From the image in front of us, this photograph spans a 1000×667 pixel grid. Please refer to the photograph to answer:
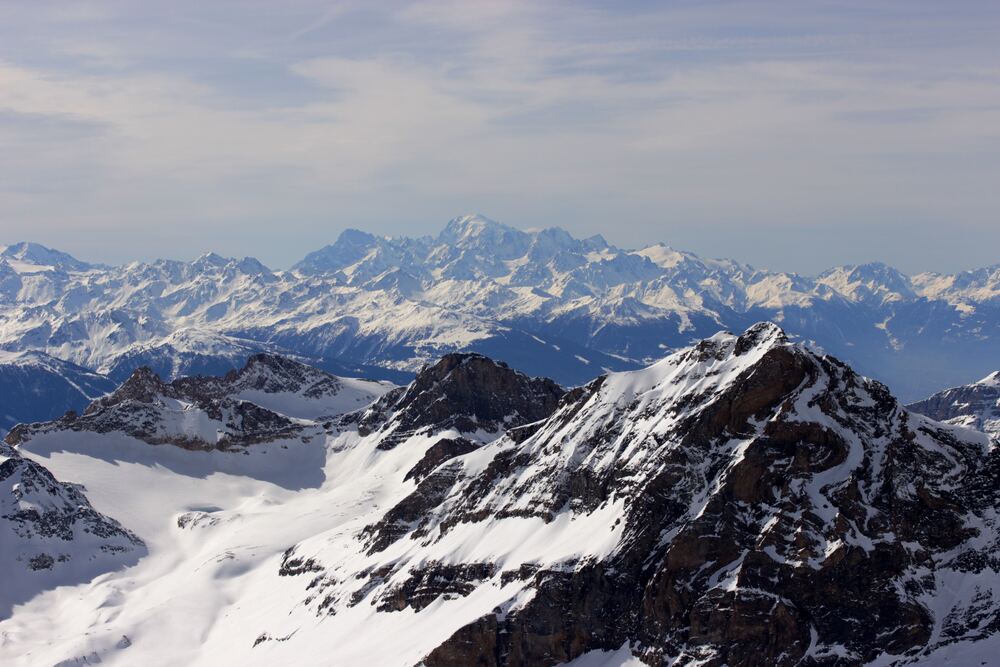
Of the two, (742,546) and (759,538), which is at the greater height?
(759,538)

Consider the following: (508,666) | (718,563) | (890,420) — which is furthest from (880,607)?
(508,666)

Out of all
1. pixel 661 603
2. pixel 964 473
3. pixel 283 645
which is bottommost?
pixel 283 645

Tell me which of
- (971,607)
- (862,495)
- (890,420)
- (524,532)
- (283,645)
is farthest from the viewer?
(283,645)

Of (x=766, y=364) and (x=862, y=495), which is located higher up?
(x=766, y=364)

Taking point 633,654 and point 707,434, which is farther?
point 707,434

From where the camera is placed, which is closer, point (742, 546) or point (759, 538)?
point (759, 538)

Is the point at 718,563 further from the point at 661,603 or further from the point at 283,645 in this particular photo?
the point at 283,645

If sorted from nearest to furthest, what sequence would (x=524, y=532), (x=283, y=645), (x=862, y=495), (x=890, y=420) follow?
(x=862, y=495)
(x=890, y=420)
(x=524, y=532)
(x=283, y=645)
